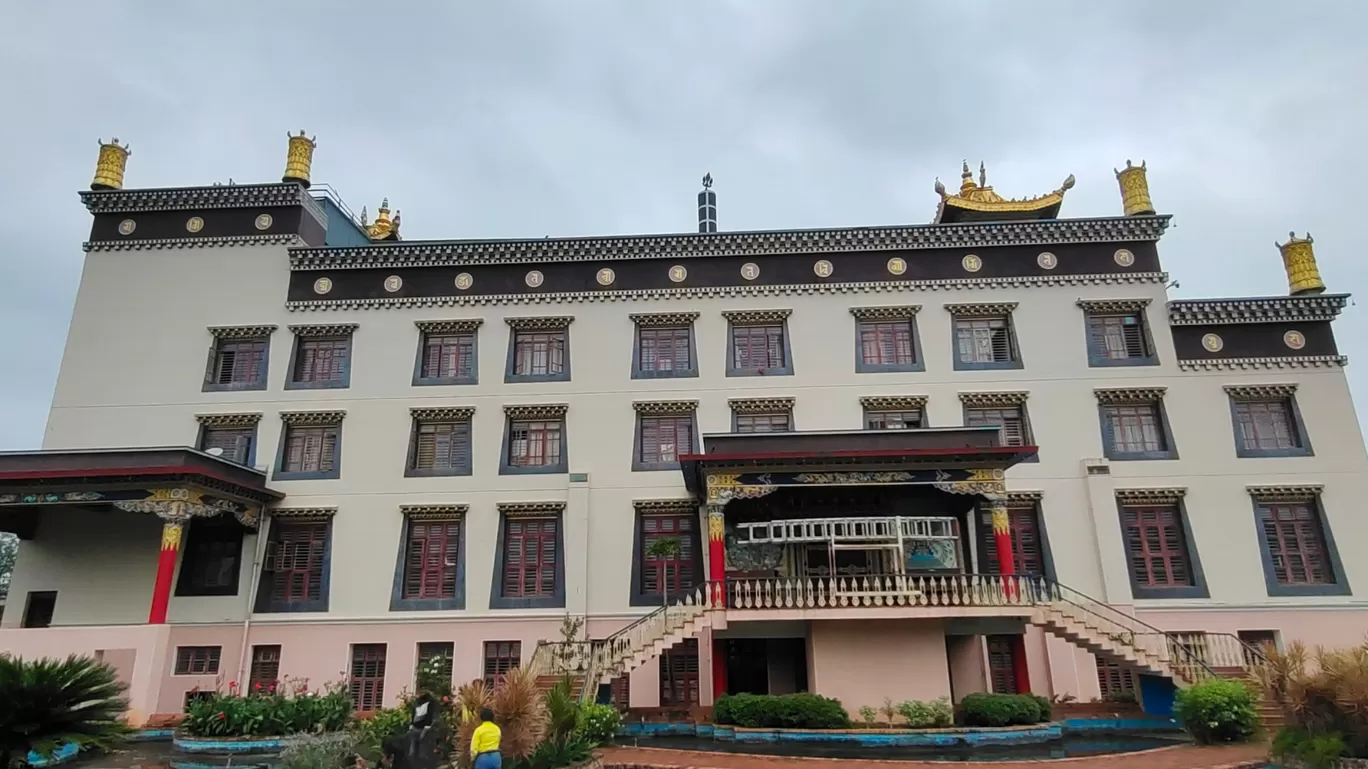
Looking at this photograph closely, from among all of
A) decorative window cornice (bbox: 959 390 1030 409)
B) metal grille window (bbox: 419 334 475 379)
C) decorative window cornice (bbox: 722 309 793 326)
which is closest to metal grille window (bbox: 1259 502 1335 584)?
decorative window cornice (bbox: 959 390 1030 409)

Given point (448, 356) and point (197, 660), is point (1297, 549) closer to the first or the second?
point (448, 356)

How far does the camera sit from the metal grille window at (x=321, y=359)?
74.9ft

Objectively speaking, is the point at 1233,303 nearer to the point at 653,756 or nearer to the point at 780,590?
the point at 780,590

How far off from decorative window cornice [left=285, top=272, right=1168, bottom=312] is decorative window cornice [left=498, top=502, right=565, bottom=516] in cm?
577

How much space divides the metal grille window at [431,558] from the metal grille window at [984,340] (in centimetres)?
1441

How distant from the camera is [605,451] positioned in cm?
2158

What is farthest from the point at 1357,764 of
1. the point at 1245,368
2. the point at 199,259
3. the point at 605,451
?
the point at 199,259

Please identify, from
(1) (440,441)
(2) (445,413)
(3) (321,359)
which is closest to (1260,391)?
(2) (445,413)

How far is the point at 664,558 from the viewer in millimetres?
20625

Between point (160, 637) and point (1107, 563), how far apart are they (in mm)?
22421

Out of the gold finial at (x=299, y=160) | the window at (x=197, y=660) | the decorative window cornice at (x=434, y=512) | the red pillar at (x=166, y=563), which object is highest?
the gold finial at (x=299, y=160)

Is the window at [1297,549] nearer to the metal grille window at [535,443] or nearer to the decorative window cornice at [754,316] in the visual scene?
the decorative window cornice at [754,316]

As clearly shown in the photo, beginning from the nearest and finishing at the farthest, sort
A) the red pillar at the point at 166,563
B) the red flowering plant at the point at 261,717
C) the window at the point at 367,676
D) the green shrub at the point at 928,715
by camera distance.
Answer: the red flowering plant at the point at 261,717 < the green shrub at the point at 928,715 < the red pillar at the point at 166,563 < the window at the point at 367,676

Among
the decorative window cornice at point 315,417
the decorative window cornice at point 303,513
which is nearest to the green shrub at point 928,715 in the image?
the decorative window cornice at point 303,513
